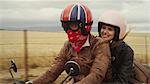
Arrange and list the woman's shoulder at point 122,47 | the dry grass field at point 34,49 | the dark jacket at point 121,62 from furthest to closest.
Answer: the dry grass field at point 34,49 < the woman's shoulder at point 122,47 < the dark jacket at point 121,62

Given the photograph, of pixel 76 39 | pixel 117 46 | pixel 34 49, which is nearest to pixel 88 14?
pixel 76 39

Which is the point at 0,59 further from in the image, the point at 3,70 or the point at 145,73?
the point at 145,73

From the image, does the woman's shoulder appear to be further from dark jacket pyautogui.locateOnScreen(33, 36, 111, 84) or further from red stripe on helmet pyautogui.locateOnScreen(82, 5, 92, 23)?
red stripe on helmet pyautogui.locateOnScreen(82, 5, 92, 23)

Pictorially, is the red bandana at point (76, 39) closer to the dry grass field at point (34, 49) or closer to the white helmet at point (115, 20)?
the white helmet at point (115, 20)

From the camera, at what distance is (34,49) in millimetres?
14875

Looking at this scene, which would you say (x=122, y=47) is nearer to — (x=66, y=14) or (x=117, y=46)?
(x=117, y=46)

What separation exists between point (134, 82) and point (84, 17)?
79 centimetres

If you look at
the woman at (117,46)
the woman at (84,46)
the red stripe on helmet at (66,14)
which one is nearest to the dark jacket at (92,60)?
the woman at (84,46)

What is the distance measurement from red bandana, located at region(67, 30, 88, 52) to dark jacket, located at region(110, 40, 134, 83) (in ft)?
1.09

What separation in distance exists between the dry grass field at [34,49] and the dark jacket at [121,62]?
29.9ft

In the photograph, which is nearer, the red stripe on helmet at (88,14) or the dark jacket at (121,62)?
the red stripe on helmet at (88,14)

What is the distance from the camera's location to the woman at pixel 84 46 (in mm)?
3398

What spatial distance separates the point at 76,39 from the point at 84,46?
13cm

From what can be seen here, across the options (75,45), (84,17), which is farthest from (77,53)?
(84,17)
